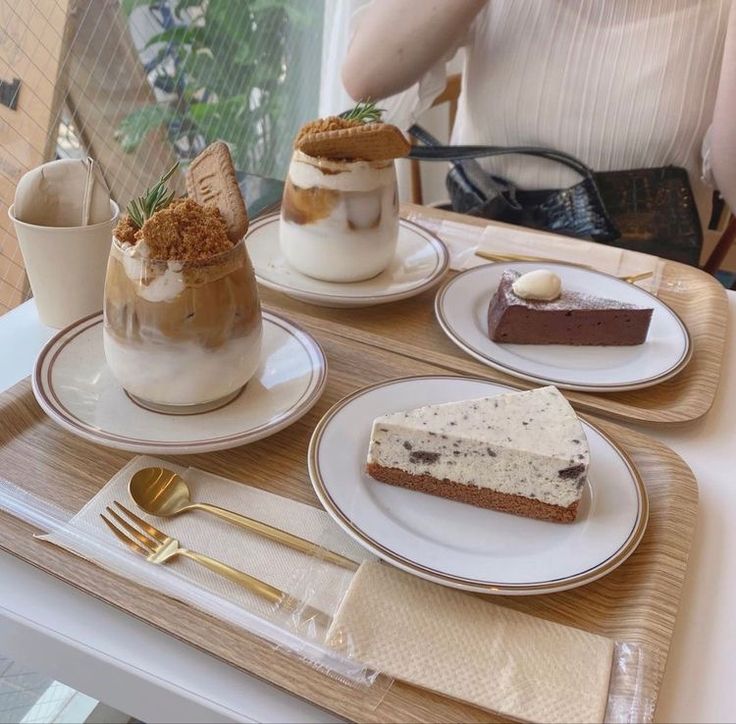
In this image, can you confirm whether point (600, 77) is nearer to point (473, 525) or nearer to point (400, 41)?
point (400, 41)

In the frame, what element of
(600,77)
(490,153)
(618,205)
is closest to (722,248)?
(618,205)

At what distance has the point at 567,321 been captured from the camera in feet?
2.81

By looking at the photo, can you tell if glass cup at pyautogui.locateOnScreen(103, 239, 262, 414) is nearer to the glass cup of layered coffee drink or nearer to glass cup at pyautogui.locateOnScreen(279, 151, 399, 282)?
the glass cup of layered coffee drink

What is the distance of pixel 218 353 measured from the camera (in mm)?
636

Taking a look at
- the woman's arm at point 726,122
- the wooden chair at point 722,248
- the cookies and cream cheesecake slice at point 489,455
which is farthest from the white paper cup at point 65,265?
the wooden chair at point 722,248

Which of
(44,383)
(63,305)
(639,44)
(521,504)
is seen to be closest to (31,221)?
(63,305)

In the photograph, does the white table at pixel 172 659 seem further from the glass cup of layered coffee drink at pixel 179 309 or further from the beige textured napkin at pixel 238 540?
the glass cup of layered coffee drink at pixel 179 309

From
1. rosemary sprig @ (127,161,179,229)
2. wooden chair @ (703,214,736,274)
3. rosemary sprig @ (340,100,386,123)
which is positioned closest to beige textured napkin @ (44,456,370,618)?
rosemary sprig @ (127,161,179,229)

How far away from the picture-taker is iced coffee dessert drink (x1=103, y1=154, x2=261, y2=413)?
59cm

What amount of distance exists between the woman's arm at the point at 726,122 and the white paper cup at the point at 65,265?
0.96 meters

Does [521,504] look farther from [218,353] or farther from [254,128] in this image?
[254,128]

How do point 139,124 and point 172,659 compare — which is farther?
point 139,124

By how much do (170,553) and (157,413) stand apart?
0.15m

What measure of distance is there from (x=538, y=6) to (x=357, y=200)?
0.69m
